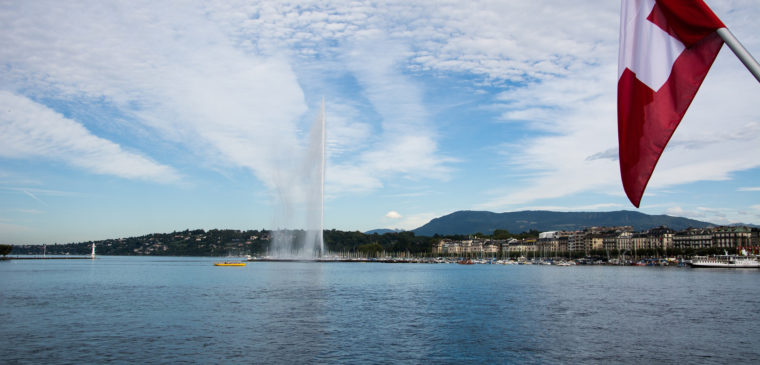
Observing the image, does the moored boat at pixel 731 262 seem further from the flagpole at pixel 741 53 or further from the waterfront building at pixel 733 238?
the flagpole at pixel 741 53

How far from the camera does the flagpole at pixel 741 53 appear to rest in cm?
434

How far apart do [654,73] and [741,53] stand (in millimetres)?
942

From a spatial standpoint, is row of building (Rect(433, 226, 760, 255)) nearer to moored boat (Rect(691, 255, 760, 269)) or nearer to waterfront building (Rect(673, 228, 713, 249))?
waterfront building (Rect(673, 228, 713, 249))

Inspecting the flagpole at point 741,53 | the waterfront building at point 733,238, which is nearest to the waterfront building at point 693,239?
the waterfront building at point 733,238

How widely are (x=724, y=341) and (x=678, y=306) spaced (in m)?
14.7

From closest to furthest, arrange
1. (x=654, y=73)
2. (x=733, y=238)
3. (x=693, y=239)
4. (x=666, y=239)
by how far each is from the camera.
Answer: (x=654, y=73), (x=733, y=238), (x=693, y=239), (x=666, y=239)

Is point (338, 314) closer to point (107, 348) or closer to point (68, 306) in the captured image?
point (107, 348)

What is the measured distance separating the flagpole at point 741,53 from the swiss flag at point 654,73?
32 cm

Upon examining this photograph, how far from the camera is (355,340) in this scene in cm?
2309

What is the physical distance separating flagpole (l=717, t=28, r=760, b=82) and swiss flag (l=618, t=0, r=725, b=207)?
1.06 ft

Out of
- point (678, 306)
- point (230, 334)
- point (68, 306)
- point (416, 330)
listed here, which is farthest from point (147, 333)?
point (678, 306)

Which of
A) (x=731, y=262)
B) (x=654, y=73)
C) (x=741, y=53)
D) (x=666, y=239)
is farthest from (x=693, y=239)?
(x=741, y=53)

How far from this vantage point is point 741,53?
4.44m

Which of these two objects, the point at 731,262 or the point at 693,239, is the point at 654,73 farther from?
the point at 693,239
